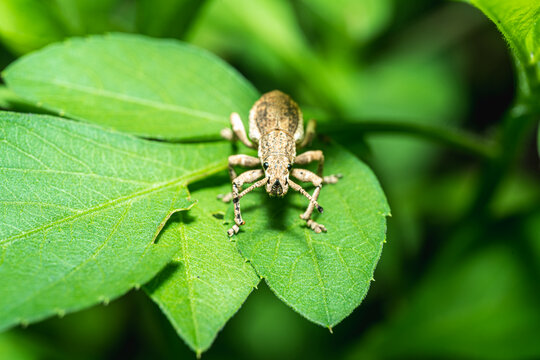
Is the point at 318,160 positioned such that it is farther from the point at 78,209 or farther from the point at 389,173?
the point at 389,173

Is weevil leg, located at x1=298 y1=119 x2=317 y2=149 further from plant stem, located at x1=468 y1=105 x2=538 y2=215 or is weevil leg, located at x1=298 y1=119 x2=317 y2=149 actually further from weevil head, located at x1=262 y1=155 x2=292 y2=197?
plant stem, located at x1=468 y1=105 x2=538 y2=215

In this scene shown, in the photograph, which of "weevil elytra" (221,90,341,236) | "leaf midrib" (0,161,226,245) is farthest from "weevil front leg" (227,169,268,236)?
"leaf midrib" (0,161,226,245)

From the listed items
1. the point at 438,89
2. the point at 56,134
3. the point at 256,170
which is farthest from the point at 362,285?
the point at 438,89

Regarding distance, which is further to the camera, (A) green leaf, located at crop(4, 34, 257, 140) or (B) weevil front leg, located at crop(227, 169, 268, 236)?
(A) green leaf, located at crop(4, 34, 257, 140)

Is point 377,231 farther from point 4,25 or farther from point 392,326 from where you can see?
point 4,25

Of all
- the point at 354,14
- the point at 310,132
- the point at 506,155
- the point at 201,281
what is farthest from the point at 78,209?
the point at 354,14

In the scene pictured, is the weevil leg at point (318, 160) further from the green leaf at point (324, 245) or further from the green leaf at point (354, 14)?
the green leaf at point (354, 14)
